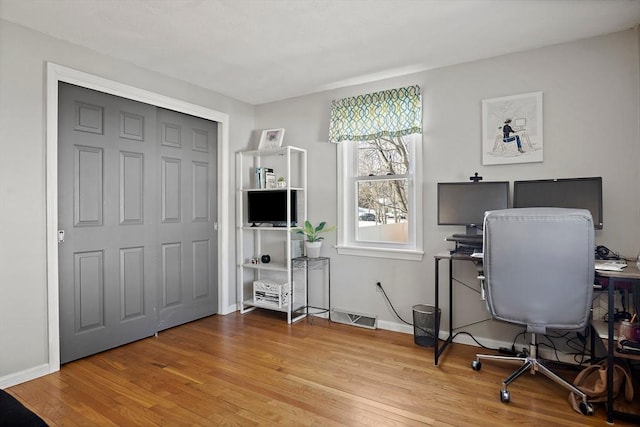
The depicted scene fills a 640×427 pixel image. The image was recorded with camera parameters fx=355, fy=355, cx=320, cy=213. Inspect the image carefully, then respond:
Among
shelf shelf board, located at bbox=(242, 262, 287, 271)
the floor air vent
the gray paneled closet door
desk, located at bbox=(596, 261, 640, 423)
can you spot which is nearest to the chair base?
desk, located at bbox=(596, 261, 640, 423)

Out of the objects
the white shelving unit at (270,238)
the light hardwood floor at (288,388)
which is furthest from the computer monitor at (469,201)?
the white shelving unit at (270,238)

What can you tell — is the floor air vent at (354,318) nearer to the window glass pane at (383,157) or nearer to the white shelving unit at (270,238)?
the white shelving unit at (270,238)

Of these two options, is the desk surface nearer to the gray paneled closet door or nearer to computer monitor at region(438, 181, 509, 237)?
computer monitor at region(438, 181, 509, 237)

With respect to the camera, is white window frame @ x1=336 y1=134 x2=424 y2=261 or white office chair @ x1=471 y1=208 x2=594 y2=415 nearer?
white office chair @ x1=471 y1=208 x2=594 y2=415

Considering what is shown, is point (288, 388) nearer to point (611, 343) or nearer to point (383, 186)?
point (611, 343)

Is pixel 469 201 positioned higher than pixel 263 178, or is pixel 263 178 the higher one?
pixel 263 178

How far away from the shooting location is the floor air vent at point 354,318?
3539 mm

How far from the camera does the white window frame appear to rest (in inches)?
130

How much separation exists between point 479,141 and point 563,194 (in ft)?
2.56

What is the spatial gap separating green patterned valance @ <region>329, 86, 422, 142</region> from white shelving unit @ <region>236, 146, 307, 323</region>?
1.81ft

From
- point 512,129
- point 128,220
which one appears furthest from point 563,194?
point 128,220

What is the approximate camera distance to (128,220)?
10.2ft

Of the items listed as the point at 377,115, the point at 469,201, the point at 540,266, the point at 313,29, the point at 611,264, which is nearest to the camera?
the point at 540,266

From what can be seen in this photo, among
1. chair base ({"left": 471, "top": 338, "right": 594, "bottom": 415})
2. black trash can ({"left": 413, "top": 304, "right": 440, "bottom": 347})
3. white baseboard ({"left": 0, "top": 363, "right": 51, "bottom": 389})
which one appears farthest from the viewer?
black trash can ({"left": 413, "top": 304, "right": 440, "bottom": 347})
